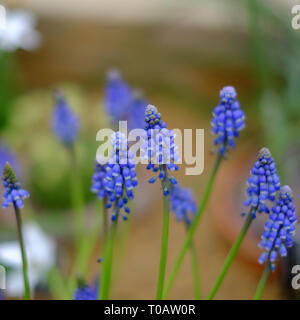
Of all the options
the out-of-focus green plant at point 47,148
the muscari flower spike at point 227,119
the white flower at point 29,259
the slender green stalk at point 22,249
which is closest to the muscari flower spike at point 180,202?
the muscari flower spike at point 227,119

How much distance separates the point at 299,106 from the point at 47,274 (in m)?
0.70

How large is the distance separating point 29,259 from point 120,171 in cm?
47

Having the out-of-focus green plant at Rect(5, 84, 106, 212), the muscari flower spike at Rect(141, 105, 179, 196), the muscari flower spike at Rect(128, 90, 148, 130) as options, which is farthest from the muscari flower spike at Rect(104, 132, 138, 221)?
the out-of-focus green plant at Rect(5, 84, 106, 212)

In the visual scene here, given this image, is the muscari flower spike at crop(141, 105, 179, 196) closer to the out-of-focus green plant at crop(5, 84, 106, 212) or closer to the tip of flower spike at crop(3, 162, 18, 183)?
the tip of flower spike at crop(3, 162, 18, 183)

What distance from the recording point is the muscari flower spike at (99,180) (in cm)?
69

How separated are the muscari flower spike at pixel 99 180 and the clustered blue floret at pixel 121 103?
25 centimetres

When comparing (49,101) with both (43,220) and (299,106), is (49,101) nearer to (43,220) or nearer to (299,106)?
(43,220)

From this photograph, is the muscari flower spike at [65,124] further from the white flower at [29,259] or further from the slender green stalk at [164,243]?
the slender green stalk at [164,243]

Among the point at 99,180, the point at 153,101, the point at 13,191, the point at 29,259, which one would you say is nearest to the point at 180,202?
the point at 99,180

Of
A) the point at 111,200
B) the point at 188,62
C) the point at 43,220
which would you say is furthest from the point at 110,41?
the point at 111,200

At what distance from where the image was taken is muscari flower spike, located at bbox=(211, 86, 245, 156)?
65cm

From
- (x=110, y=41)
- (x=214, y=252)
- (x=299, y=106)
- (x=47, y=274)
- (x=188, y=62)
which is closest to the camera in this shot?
(x=47, y=274)

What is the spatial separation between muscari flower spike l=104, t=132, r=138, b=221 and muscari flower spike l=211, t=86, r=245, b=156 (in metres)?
0.12
